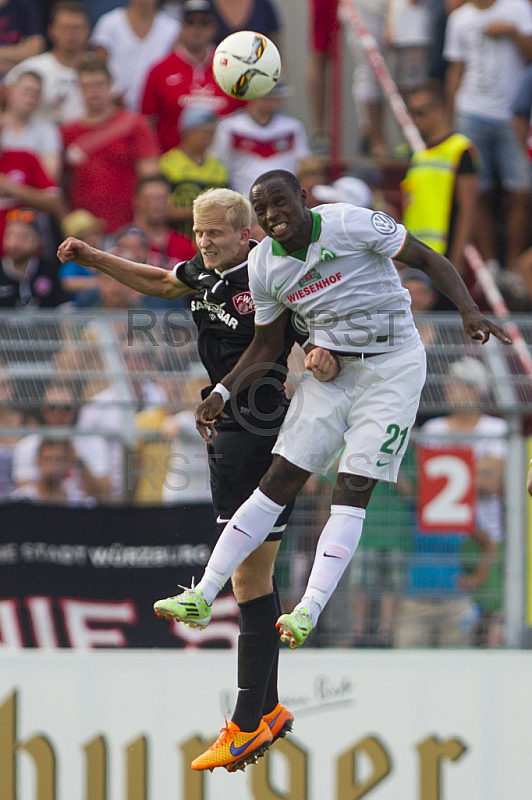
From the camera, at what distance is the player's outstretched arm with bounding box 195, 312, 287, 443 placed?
5.67 m

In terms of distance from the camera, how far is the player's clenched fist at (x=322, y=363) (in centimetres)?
566

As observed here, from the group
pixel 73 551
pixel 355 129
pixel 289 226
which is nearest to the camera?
pixel 289 226

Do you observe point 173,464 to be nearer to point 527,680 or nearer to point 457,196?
point 527,680

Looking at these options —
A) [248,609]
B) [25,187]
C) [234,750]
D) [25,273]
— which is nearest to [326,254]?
[248,609]

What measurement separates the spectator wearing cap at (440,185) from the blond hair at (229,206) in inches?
187

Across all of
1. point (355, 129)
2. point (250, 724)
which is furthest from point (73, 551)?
point (355, 129)

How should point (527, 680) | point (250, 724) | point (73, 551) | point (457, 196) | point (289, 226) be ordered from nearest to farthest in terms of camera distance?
point (289, 226)
point (250, 724)
point (527, 680)
point (73, 551)
point (457, 196)

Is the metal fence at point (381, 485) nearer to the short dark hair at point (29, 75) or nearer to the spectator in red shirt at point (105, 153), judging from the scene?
the spectator in red shirt at point (105, 153)

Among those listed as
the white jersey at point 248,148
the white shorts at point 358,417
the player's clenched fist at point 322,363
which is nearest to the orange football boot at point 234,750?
the white shorts at point 358,417

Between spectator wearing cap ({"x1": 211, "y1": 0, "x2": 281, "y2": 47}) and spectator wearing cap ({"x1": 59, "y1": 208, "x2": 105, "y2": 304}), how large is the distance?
95.9 inches

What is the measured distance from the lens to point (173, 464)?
8.78 meters

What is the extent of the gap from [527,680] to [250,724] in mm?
2793

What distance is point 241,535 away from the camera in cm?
564

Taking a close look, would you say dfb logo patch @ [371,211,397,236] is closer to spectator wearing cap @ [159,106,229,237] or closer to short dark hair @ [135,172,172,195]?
short dark hair @ [135,172,172,195]
